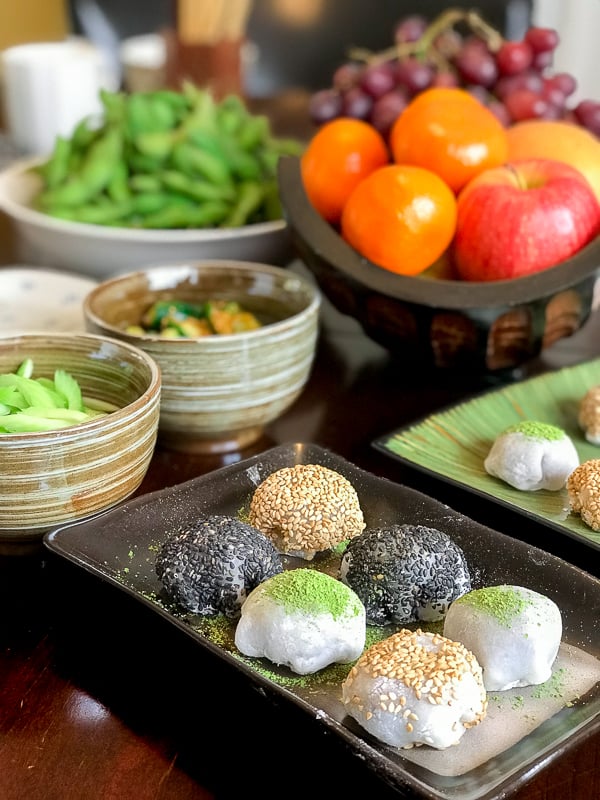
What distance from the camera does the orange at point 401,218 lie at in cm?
94

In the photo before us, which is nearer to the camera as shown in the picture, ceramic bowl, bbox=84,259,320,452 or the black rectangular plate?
the black rectangular plate

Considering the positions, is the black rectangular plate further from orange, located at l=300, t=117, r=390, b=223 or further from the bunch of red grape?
the bunch of red grape

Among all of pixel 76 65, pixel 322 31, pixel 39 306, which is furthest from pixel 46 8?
pixel 39 306

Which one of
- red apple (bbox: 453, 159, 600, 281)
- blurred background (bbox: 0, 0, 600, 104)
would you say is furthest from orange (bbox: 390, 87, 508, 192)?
blurred background (bbox: 0, 0, 600, 104)

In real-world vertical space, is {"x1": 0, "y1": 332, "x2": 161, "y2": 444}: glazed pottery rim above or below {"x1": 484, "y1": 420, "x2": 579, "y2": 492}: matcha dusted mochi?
above

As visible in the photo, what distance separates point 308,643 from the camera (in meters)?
0.57

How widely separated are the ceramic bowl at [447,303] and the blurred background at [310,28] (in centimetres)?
176

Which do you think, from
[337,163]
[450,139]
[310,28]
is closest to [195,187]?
[337,163]

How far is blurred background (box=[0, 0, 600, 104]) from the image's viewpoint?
2.87 meters

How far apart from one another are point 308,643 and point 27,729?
0.19m

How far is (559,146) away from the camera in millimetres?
1065

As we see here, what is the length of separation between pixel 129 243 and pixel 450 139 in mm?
422

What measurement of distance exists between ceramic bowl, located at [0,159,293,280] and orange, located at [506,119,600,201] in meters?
0.31

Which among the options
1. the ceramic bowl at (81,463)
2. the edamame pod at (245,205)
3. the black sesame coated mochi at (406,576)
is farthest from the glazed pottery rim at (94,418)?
the edamame pod at (245,205)
